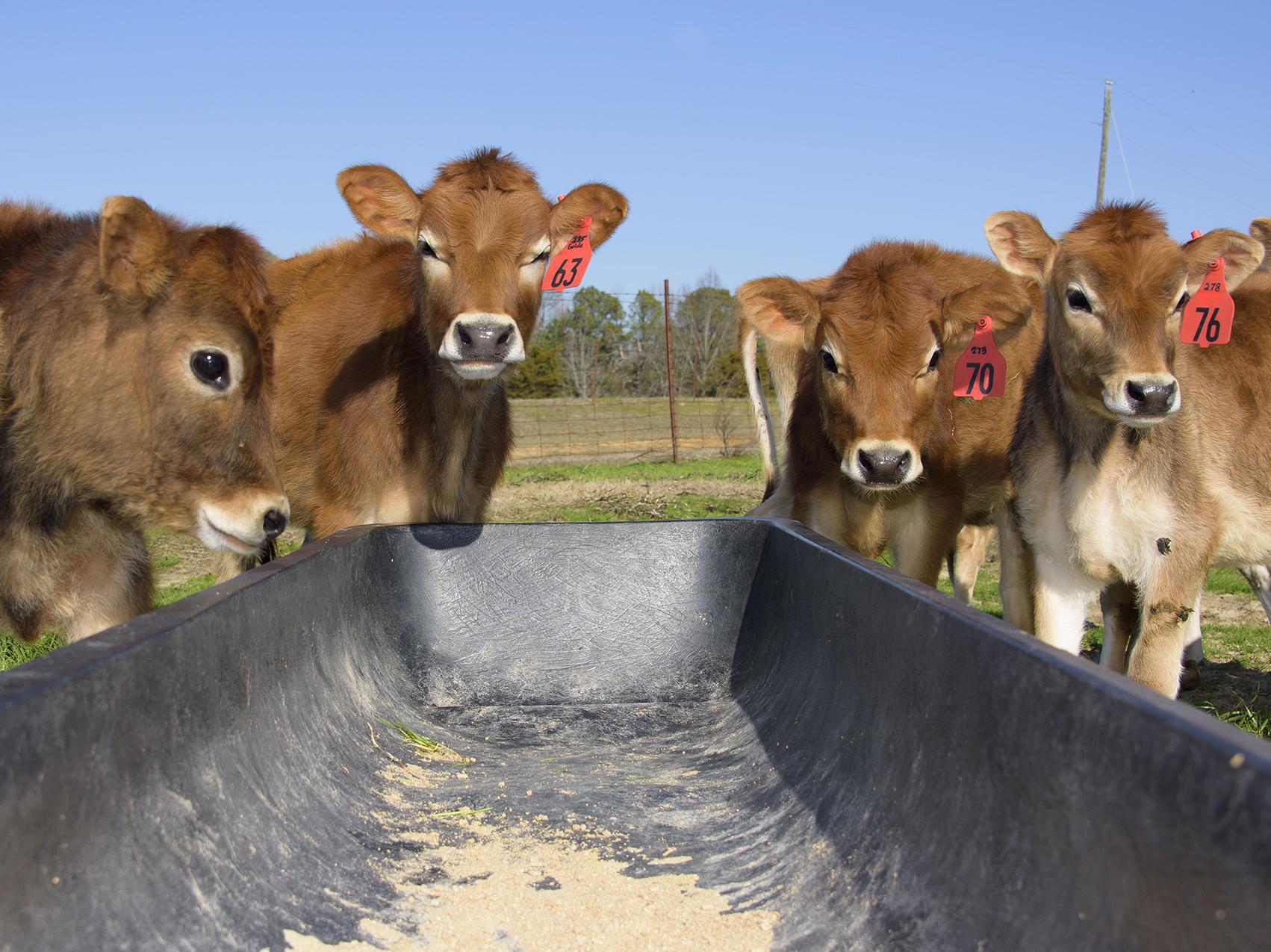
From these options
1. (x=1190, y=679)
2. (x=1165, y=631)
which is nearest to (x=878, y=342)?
(x=1165, y=631)

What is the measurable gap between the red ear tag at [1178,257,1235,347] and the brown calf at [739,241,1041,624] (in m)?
0.66

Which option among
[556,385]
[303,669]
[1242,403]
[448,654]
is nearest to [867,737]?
[303,669]

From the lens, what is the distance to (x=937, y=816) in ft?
5.97

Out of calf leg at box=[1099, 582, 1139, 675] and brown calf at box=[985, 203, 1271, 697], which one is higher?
brown calf at box=[985, 203, 1271, 697]

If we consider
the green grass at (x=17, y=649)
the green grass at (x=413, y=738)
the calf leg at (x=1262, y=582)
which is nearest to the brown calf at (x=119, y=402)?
the green grass at (x=413, y=738)

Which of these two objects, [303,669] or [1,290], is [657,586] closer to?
[303,669]

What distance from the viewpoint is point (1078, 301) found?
406cm

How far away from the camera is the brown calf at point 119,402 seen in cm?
314

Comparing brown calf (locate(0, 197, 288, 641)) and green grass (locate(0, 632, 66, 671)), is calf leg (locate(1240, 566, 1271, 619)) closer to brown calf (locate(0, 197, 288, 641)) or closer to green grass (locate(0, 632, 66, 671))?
brown calf (locate(0, 197, 288, 641))

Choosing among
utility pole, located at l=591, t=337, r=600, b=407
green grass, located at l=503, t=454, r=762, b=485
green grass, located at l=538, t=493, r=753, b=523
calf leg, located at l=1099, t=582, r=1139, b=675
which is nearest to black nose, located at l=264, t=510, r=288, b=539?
calf leg, located at l=1099, t=582, r=1139, b=675

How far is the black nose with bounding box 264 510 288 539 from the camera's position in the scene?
3.24m

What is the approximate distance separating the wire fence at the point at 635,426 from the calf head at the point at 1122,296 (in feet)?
40.6

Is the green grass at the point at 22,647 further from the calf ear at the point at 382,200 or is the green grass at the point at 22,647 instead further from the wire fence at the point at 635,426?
the wire fence at the point at 635,426

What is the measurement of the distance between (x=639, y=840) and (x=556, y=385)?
1943 centimetres
